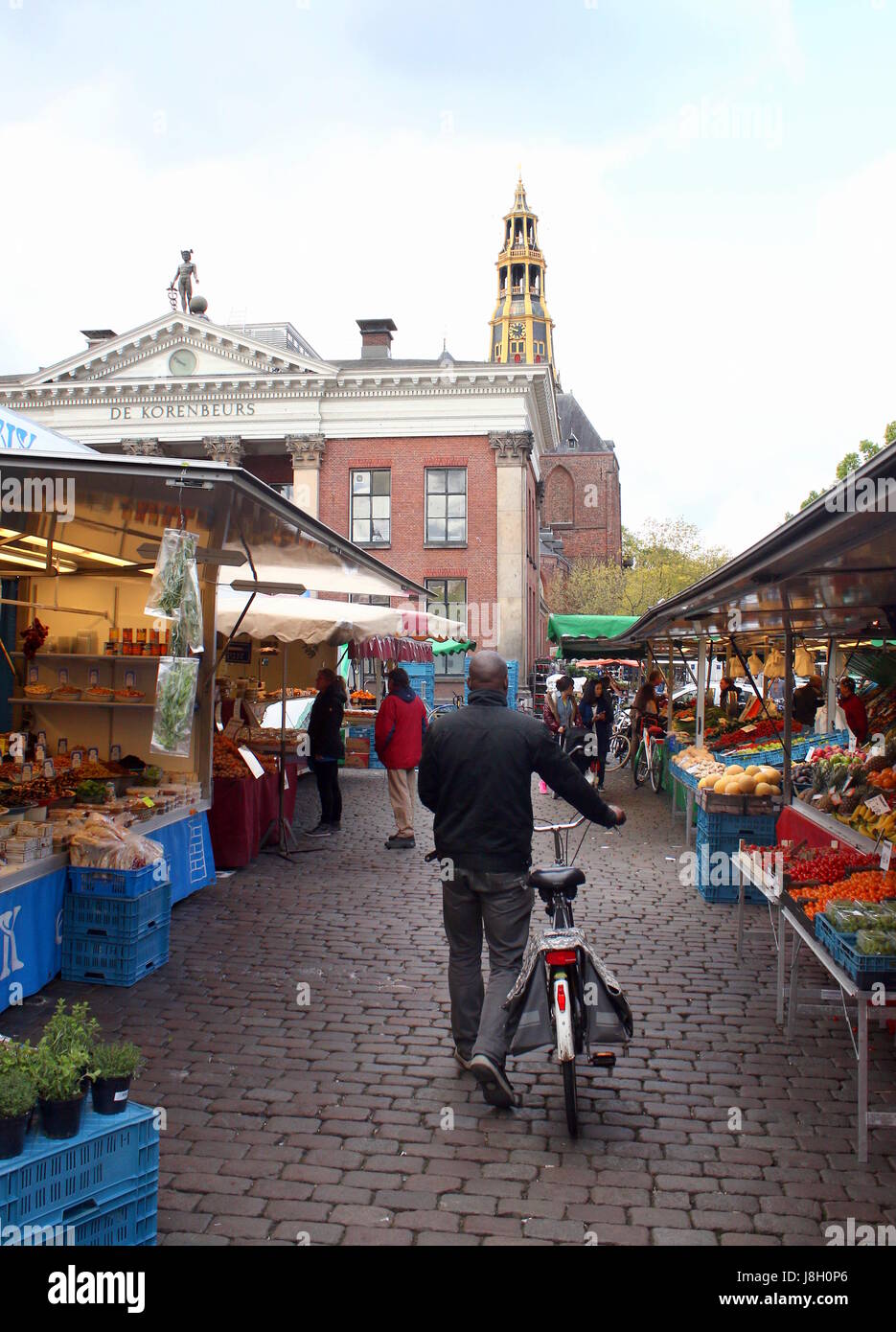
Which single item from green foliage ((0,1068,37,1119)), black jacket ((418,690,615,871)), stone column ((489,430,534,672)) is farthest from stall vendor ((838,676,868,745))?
stone column ((489,430,534,672))

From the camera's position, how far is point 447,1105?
192 inches

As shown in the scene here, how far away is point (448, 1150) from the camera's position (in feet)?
14.3

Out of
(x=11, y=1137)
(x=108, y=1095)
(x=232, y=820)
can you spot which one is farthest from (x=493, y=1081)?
(x=232, y=820)

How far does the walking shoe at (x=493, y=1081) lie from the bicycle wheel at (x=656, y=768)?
13.7 metres

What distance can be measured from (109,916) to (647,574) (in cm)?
5487

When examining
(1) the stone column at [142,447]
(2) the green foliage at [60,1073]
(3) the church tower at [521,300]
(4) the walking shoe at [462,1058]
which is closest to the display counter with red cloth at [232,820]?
(4) the walking shoe at [462,1058]

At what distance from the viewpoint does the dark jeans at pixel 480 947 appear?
4.78 m

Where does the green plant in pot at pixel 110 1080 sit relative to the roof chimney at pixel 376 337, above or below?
below

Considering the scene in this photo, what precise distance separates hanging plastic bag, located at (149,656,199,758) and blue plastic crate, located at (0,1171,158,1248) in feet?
9.00

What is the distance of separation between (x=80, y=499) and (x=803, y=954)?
19.7 feet

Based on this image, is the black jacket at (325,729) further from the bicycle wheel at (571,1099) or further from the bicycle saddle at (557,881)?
the bicycle wheel at (571,1099)

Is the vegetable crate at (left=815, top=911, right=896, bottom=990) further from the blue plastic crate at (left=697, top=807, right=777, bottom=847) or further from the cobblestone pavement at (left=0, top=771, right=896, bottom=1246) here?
the blue plastic crate at (left=697, top=807, right=777, bottom=847)

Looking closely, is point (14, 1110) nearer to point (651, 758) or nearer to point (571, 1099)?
point (571, 1099)

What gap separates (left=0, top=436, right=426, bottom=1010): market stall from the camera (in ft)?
19.5
